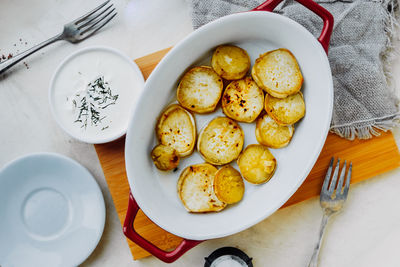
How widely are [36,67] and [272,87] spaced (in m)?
0.73

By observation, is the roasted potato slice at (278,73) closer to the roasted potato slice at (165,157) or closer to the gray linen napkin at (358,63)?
the gray linen napkin at (358,63)

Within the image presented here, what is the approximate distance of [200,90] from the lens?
38.2 inches

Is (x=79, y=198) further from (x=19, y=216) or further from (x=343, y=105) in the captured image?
(x=343, y=105)

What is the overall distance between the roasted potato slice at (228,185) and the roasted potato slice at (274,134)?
0.12 m

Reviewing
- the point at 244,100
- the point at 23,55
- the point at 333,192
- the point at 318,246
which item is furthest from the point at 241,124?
the point at 23,55

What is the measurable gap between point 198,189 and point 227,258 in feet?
0.79

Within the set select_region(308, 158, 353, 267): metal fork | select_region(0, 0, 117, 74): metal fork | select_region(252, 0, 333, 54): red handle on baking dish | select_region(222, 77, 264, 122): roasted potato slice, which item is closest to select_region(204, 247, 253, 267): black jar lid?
select_region(308, 158, 353, 267): metal fork

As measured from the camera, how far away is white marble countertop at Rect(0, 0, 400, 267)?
3.66ft

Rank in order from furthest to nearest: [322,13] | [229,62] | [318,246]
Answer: [318,246] < [229,62] < [322,13]

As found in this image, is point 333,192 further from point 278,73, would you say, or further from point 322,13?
point 322,13

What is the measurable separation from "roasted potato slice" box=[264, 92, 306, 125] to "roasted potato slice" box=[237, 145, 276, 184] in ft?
0.31

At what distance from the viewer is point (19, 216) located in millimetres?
1104

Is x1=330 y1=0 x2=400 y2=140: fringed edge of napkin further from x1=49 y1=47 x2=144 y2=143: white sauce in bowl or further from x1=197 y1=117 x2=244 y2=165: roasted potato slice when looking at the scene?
x1=49 y1=47 x2=144 y2=143: white sauce in bowl

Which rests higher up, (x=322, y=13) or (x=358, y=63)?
(x=322, y=13)
